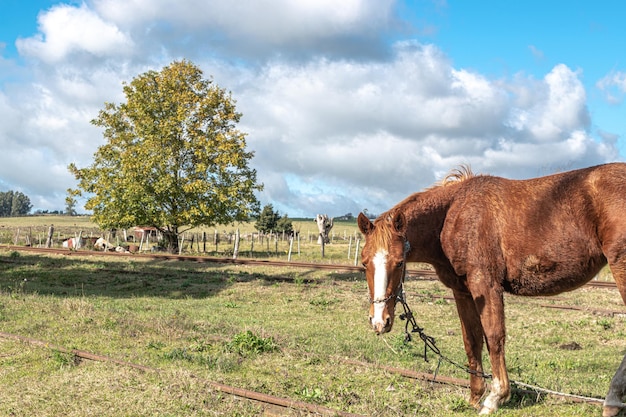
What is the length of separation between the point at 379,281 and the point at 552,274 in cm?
170

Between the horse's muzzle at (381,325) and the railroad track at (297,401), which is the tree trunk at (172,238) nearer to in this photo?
the railroad track at (297,401)

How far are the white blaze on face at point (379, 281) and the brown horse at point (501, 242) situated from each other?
0.4 inches

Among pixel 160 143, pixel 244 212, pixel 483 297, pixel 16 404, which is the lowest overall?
pixel 16 404

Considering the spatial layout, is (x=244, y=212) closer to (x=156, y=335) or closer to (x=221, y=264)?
(x=221, y=264)

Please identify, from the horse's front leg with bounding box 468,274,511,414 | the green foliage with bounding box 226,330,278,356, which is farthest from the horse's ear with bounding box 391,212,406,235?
the green foliage with bounding box 226,330,278,356

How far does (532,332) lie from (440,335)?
7.65 feet

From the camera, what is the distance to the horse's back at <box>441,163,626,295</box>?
17.6 ft

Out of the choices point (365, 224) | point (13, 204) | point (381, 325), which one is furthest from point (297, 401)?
point (13, 204)

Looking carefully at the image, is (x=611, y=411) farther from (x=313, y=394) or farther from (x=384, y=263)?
(x=313, y=394)

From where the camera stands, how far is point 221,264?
1155 inches

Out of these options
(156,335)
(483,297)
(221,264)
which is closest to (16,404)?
(156,335)

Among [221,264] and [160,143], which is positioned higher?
[160,143]

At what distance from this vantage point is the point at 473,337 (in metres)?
6.57

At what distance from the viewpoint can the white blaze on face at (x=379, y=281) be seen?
559 cm
